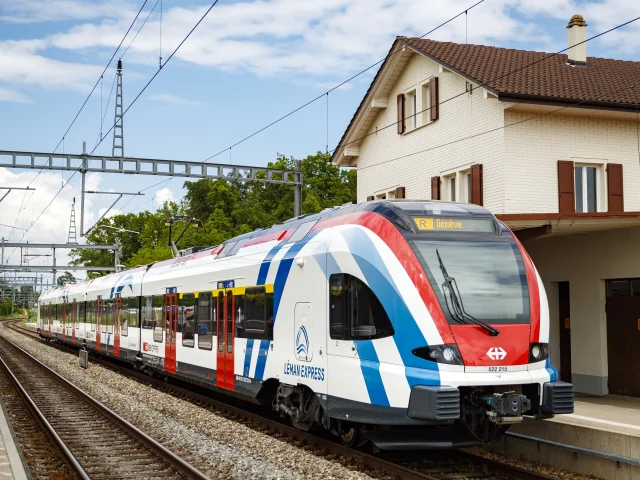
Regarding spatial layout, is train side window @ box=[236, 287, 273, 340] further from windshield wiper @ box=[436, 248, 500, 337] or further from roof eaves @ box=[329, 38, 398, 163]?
roof eaves @ box=[329, 38, 398, 163]

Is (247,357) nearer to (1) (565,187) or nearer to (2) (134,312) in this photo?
(2) (134,312)

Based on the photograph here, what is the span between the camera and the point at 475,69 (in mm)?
21719

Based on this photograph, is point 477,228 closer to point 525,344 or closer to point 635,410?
point 525,344

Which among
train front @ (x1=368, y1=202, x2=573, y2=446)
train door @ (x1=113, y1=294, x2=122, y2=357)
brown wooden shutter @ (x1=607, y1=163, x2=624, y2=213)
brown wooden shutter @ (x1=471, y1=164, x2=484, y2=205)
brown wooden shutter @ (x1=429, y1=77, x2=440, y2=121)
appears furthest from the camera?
train door @ (x1=113, y1=294, x2=122, y2=357)

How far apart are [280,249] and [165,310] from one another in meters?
7.37

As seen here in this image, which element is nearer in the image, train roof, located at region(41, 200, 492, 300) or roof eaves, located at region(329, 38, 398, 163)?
train roof, located at region(41, 200, 492, 300)

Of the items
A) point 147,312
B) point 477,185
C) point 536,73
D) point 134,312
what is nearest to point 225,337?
point 147,312

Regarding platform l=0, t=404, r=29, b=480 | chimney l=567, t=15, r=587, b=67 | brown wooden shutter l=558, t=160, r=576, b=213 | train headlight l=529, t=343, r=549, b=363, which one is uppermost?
chimney l=567, t=15, r=587, b=67

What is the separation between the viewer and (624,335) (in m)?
15.4

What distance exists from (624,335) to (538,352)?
6542mm

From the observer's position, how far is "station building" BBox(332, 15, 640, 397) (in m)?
15.5

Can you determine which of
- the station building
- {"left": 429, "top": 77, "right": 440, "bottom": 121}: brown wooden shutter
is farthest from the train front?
{"left": 429, "top": 77, "right": 440, "bottom": 121}: brown wooden shutter

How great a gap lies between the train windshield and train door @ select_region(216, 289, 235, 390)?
549 cm

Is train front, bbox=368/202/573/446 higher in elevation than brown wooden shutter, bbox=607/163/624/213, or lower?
lower
